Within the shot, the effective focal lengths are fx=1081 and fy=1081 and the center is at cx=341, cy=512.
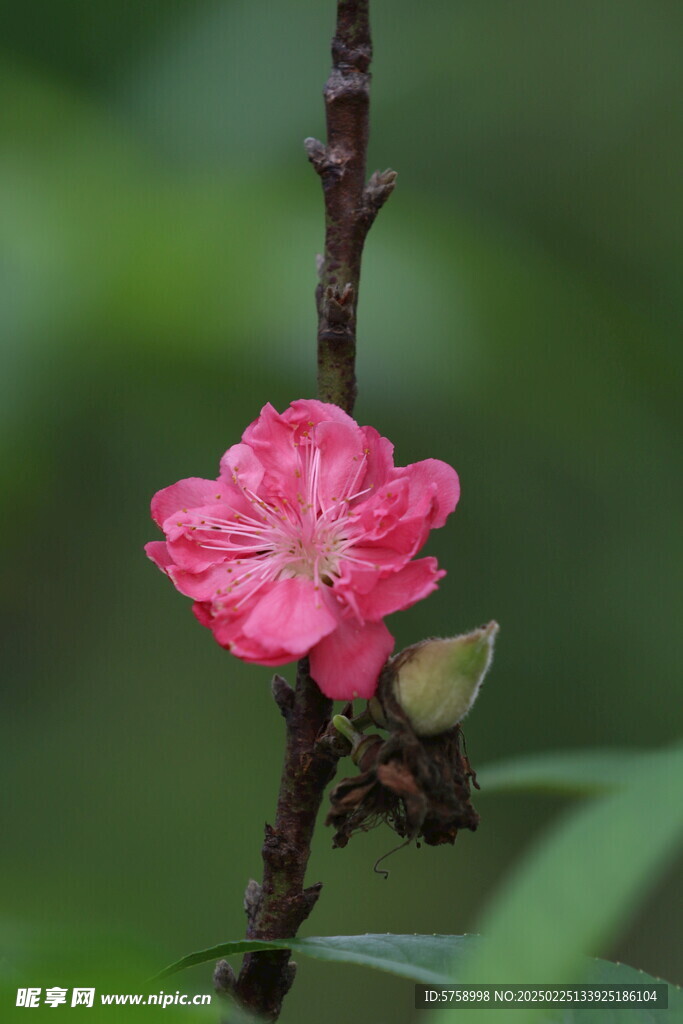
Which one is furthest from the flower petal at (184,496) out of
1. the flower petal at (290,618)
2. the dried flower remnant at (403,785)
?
the dried flower remnant at (403,785)

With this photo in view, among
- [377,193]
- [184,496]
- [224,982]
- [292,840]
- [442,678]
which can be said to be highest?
[377,193]

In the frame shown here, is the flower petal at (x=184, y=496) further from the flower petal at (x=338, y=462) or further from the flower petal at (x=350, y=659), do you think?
the flower petal at (x=350, y=659)


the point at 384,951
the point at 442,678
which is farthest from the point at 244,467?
the point at 384,951

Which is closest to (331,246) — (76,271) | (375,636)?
(375,636)

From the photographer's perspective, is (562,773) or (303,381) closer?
(562,773)

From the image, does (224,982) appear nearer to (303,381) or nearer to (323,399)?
(323,399)

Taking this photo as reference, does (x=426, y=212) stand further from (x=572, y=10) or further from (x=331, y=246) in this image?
(x=331, y=246)
